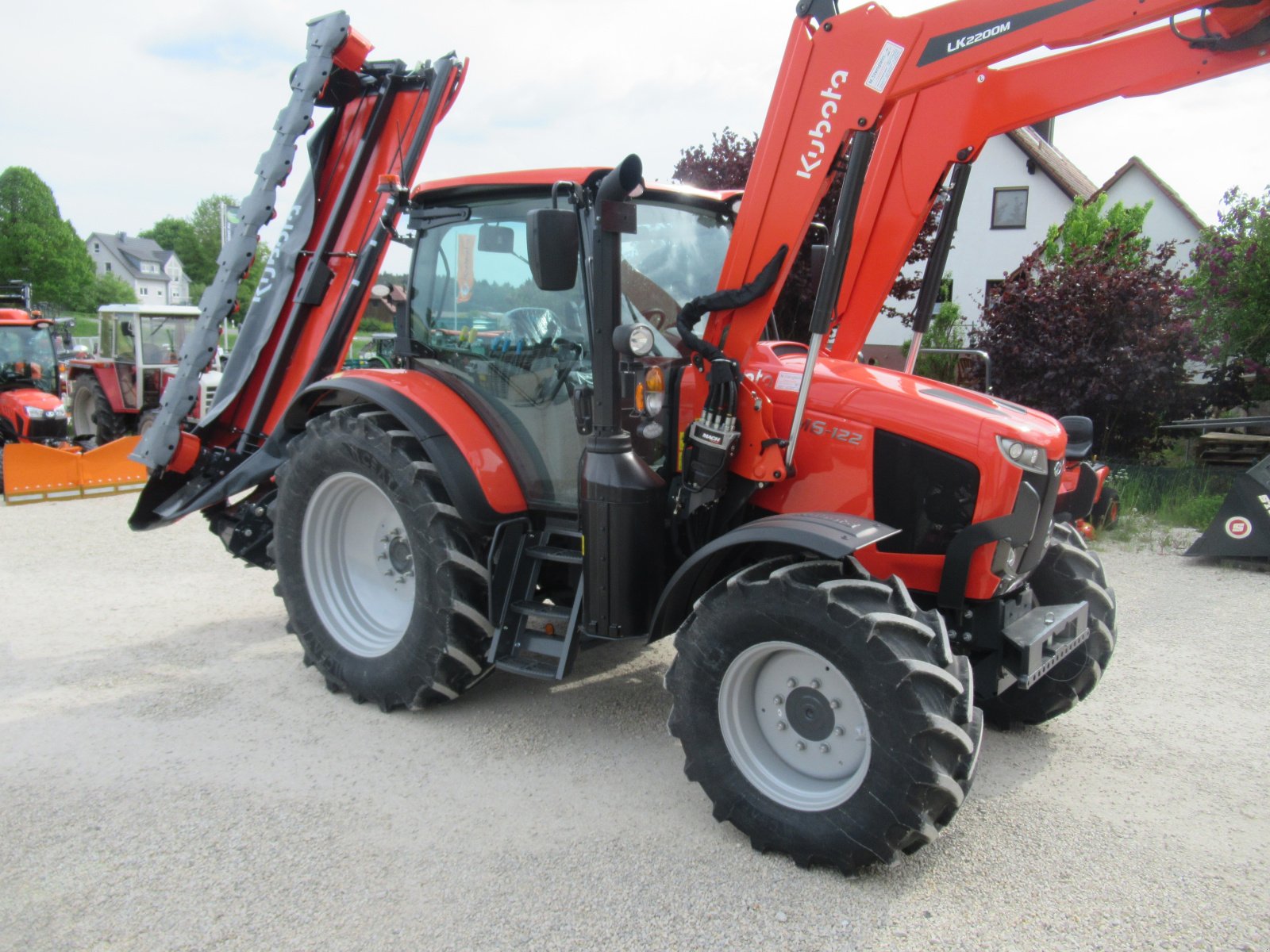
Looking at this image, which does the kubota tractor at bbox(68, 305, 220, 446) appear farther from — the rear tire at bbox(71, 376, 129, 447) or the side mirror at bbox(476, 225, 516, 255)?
the side mirror at bbox(476, 225, 516, 255)

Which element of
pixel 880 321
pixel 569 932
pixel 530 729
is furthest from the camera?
pixel 880 321

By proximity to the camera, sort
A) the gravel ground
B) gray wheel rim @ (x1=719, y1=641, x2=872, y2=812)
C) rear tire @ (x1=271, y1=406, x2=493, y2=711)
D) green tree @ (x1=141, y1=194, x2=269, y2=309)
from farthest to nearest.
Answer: green tree @ (x1=141, y1=194, x2=269, y2=309), rear tire @ (x1=271, y1=406, x2=493, y2=711), gray wheel rim @ (x1=719, y1=641, x2=872, y2=812), the gravel ground

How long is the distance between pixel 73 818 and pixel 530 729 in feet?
5.65

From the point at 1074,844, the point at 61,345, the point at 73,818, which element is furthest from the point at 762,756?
the point at 61,345

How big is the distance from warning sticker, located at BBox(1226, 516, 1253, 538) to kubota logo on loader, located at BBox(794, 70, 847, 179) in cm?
551

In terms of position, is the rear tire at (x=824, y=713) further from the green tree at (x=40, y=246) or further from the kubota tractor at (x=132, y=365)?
the green tree at (x=40, y=246)

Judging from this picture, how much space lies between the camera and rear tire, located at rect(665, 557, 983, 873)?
2.80 metres

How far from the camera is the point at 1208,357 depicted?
11.1 meters

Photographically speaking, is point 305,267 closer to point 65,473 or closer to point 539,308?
point 539,308

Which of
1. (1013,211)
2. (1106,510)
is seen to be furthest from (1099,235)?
(1013,211)

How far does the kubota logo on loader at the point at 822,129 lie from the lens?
3359 mm

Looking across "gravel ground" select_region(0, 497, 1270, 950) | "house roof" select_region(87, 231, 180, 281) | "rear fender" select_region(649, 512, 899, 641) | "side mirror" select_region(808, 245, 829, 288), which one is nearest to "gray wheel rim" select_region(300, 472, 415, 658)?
"gravel ground" select_region(0, 497, 1270, 950)

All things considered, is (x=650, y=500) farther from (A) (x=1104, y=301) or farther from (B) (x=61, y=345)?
(B) (x=61, y=345)

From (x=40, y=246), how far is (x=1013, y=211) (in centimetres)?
4742
